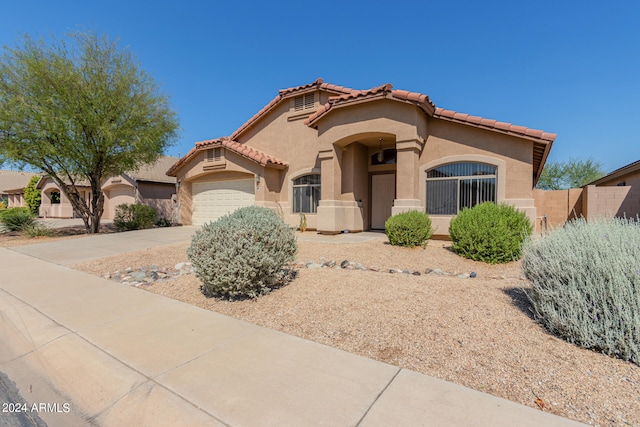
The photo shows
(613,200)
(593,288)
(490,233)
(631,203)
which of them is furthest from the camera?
(613,200)

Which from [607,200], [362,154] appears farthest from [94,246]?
[607,200]

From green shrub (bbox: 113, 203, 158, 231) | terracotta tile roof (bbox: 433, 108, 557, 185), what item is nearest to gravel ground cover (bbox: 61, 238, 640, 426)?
terracotta tile roof (bbox: 433, 108, 557, 185)

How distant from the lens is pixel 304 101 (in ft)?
48.9

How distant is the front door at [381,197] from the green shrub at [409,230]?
4350 millimetres

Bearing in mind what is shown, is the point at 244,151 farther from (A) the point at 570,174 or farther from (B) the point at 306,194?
(A) the point at 570,174

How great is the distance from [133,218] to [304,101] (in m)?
11.7

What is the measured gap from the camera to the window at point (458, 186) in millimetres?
10805

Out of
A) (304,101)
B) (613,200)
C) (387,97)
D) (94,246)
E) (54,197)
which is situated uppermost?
(304,101)

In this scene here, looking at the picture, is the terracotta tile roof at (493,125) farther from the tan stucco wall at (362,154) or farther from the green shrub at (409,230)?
the green shrub at (409,230)

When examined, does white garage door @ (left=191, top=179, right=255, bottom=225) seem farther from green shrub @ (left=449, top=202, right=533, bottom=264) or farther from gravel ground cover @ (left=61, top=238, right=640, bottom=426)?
green shrub @ (left=449, top=202, right=533, bottom=264)

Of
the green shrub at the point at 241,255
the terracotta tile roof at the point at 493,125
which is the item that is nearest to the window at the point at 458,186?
the terracotta tile roof at the point at 493,125

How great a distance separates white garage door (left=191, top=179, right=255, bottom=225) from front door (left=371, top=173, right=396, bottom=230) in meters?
5.88

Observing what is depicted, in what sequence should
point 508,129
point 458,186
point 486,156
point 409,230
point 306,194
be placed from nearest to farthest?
point 409,230
point 508,129
point 486,156
point 458,186
point 306,194

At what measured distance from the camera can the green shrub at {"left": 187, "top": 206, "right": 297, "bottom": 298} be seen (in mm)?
5176
